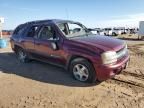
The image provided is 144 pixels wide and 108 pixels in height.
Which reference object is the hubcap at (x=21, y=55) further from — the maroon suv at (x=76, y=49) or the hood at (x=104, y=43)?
the hood at (x=104, y=43)

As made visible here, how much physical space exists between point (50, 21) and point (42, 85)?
2.41 meters

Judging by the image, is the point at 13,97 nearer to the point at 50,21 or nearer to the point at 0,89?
the point at 0,89

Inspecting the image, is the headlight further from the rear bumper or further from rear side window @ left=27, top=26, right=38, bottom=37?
rear side window @ left=27, top=26, right=38, bottom=37

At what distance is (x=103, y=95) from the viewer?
16.7 feet

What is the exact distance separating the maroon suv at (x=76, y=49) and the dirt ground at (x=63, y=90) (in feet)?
1.36

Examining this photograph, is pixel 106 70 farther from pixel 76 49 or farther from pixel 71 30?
pixel 71 30

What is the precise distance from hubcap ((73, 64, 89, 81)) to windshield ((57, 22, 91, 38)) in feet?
3.60

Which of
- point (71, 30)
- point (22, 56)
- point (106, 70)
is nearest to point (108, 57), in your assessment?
point (106, 70)


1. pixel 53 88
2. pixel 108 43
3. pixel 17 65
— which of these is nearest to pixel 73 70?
pixel 53 88

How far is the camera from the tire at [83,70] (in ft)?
18.6

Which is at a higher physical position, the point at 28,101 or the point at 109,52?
the point at 109,52

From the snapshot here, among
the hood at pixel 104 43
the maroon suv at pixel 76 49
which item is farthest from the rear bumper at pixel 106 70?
the hood at pixel 104 43

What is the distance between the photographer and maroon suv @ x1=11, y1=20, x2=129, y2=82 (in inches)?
215

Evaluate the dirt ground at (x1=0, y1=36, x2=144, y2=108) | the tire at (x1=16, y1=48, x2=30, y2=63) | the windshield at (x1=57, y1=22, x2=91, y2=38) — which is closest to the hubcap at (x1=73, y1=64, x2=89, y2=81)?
the dirt ground at (x1=0, y1=36, x2=144, y2=108)
